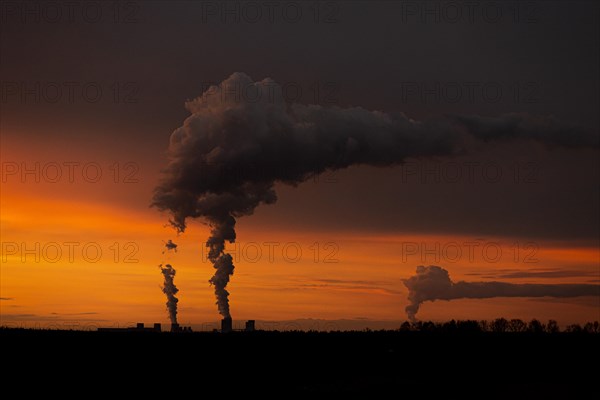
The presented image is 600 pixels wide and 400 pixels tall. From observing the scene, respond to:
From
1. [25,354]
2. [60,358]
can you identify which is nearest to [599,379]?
[60,358]

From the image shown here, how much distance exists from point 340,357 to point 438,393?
30.5 metres

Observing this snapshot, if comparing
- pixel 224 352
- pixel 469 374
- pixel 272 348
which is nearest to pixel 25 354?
pixel 224 352

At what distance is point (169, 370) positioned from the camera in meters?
72.4

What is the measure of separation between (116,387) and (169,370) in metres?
12.9

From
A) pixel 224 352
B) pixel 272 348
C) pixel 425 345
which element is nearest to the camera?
pixel 224 352

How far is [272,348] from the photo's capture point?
4092 inches

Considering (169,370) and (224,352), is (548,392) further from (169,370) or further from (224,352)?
(224,352)

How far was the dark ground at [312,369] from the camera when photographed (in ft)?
195

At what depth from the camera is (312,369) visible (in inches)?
2894

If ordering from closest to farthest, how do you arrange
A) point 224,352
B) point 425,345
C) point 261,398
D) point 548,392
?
point 261,398
point 548,392
point 224,352
point 425,345

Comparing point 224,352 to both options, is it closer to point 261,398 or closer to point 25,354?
point 25,354

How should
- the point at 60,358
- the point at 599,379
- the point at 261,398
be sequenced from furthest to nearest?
the point at 60,358 → the point at 599,379 → the point at 261,398

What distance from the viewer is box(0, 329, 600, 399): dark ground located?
59.3 m

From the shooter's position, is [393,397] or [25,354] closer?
[393,397]
